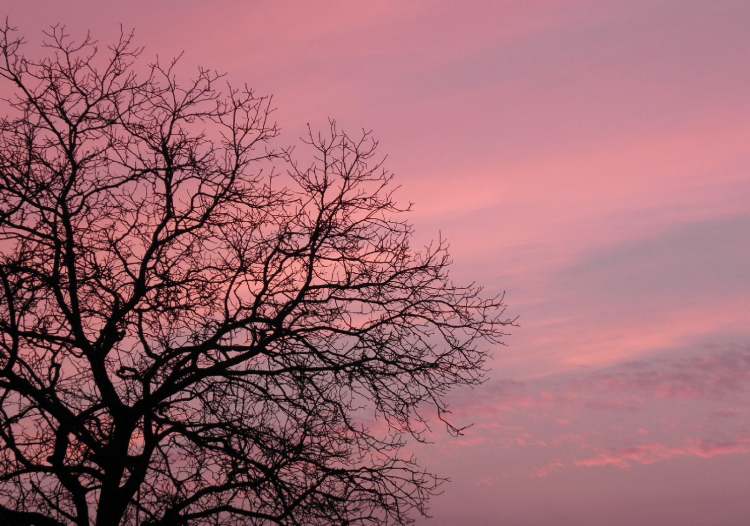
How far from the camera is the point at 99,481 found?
48.7 ft

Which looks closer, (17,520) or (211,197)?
(17,520)

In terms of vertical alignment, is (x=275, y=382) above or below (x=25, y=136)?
below

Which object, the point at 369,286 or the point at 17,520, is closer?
the point at 17,520

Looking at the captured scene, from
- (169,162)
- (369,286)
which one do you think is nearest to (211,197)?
(169,162)

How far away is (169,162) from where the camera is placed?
15266 mm

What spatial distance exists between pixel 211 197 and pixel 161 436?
2.98 meters

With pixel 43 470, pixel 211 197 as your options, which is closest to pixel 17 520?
pixel 43 470

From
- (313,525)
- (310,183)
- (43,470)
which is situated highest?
(310,183)

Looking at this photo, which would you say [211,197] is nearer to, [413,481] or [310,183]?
[310,183]

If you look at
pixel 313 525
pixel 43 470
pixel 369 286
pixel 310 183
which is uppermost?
pixel 310 183

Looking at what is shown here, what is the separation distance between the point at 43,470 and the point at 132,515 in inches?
46.2

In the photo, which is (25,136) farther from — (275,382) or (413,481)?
(413,481)

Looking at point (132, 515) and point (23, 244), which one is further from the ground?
point (23, 244)

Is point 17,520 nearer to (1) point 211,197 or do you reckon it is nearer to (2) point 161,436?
(2) point 161,436
